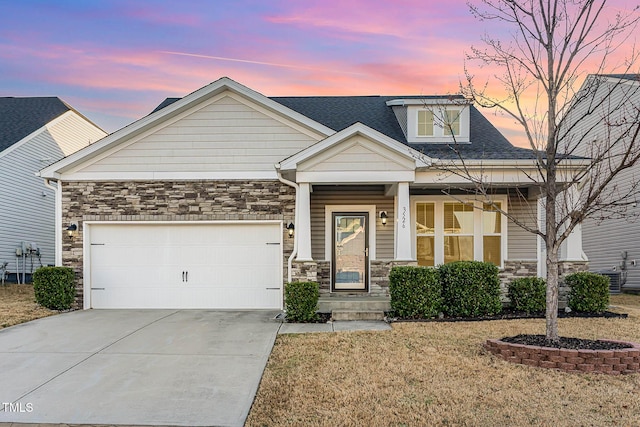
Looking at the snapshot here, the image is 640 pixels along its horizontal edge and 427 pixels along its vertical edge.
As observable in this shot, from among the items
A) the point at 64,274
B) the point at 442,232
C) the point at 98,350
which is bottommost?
the point at 98,350

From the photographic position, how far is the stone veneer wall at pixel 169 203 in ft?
34.9

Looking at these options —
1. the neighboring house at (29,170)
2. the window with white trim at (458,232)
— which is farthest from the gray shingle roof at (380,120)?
the neighboring house at (29,170)

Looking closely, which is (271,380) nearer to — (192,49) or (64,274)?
(64,274)

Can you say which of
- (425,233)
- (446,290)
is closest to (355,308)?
(446,290)

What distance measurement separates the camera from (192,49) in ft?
42.0

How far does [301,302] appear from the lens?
8.92 metres

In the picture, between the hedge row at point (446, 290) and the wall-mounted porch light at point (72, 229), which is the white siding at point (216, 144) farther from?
the hedge row at point (446, 290)

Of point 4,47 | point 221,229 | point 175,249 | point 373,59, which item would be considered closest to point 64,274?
point 175,249

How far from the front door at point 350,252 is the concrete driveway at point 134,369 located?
8.45 ft

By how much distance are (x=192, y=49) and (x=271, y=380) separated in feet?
33.7

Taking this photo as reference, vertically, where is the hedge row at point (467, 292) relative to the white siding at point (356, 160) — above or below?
below

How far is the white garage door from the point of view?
35.1 feet

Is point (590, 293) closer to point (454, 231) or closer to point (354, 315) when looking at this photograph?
point (454, 231)

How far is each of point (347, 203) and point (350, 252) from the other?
1.19 metres
